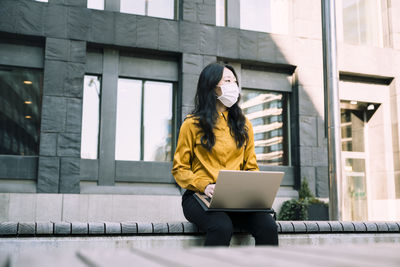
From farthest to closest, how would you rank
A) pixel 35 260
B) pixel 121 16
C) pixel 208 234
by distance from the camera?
pixel 121 16 → pixel 208 234 → pixel 35 260

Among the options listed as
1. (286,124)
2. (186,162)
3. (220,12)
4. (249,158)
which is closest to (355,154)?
(286,124)

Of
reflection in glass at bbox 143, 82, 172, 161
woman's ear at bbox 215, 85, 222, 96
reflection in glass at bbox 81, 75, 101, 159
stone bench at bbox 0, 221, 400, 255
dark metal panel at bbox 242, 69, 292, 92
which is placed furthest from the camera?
dark metal panel at bbox 242, 69, 292, 92

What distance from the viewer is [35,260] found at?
1015 mm

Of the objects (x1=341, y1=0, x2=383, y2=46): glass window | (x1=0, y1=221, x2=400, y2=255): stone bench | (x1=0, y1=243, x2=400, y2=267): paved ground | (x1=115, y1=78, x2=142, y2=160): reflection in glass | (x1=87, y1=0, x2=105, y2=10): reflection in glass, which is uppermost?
(x1=341, y1=0, x2=383, y2=46): glass window

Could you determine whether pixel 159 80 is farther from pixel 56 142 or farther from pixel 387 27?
pixel 387 27

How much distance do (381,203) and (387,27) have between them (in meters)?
4.83

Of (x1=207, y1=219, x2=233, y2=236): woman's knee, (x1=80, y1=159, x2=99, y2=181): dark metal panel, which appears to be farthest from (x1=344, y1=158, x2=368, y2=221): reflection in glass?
(x1=207, y1=219, x2=233, y2=236): woman's knee

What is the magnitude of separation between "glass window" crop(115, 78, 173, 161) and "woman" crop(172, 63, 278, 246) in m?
6.78

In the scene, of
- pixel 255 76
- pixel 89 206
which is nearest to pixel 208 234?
pixel 89 206

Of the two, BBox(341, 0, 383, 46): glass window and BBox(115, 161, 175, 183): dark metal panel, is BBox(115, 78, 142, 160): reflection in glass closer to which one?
BBox(115, 161, 175, 183): dark metal panel

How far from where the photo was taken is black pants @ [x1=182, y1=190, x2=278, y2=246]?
320 centimetres

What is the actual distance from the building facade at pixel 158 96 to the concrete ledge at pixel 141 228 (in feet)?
19.8

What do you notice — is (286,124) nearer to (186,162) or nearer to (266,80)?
(266,80)

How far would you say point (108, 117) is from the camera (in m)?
10.6
